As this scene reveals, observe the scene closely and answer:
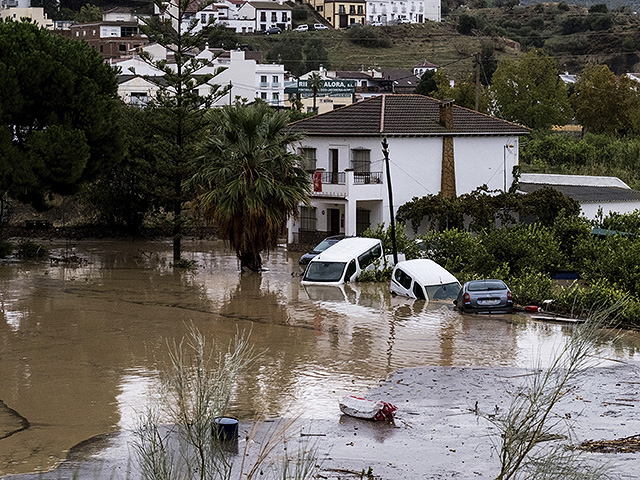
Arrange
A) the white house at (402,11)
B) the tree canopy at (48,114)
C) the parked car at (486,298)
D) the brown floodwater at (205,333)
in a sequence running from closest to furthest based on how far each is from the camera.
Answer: the brown floodwater at (205,333) → the parked car at (486,298) → the tree canopy at (48,114) → the white house at (402,11)

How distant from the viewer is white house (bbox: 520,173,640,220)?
139 ft

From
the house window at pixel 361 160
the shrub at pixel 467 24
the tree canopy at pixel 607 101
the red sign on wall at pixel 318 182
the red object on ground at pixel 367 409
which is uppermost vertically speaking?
the shrub at pixel 467 24

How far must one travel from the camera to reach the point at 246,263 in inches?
1390

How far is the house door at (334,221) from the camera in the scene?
41.8m

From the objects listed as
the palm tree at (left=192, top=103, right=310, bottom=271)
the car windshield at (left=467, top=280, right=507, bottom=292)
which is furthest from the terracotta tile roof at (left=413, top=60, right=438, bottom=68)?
the car windshield at (left=467, top=280, right=507, bottom=292)

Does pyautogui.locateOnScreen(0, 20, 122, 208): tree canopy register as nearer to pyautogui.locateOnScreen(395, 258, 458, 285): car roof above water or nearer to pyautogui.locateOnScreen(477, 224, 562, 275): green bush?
pyautogui.locateOnScreen(395, 258, 458, 285): car roof above water

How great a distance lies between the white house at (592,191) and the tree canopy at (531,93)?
21.8 m

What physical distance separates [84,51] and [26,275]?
29.1 feet

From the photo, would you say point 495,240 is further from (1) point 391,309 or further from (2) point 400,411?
(2) point 400,411

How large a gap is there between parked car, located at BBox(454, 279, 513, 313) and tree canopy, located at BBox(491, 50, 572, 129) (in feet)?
153

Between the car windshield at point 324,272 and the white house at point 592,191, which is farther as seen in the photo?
the white house at point 592,191

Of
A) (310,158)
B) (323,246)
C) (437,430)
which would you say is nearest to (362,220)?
(310,158)

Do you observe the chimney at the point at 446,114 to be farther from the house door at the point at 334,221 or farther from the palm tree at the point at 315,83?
the palm tree at the point at 315,83

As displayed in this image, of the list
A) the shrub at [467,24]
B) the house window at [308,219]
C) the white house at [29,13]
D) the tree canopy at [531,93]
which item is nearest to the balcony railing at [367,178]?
the house window at [308,219]
